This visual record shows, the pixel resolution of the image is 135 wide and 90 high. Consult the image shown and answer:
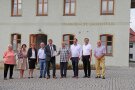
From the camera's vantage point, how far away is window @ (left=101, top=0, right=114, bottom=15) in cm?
3225

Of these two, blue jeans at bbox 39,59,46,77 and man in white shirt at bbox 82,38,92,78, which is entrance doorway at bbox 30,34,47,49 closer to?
blue jeans at bbox 39,59,46,77

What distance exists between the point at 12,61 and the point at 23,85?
11.4 ft

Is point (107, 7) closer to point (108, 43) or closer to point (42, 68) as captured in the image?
point (108, 43)

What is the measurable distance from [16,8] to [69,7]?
4701 millimetres

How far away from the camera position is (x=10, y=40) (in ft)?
114

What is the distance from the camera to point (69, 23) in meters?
33.2

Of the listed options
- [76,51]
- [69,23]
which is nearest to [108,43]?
[69,23]

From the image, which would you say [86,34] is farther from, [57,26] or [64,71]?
[64,71]

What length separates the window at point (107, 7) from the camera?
106 ft

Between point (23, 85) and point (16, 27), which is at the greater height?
point (16, 27)

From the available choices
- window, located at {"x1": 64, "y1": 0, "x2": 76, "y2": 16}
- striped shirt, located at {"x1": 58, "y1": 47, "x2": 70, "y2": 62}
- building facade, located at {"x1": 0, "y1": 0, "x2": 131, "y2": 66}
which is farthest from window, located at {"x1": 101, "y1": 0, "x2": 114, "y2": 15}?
striped shirt, located at {"x1": 58, "y1": 47, "x2": 70, "y2": 62}

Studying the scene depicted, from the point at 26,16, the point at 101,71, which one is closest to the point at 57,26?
the point at 26,16

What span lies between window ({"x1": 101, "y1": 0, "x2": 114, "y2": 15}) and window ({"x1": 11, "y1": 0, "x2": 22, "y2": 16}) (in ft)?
23.2

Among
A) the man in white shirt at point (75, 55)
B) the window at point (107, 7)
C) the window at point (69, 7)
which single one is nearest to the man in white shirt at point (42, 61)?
the man in white shirt at point (75, 55)
